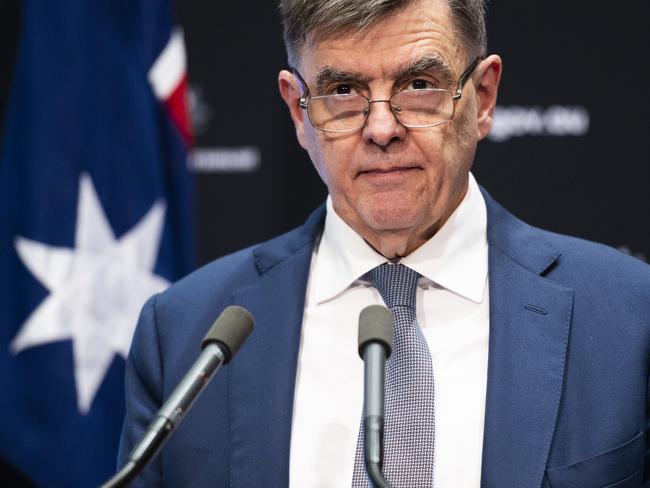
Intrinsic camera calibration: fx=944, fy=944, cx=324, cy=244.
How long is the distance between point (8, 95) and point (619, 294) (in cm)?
195

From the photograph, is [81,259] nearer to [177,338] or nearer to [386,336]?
[177,338]

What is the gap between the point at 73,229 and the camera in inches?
113

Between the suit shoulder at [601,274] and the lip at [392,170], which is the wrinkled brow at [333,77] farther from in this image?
the suit shoulder at [601,274]

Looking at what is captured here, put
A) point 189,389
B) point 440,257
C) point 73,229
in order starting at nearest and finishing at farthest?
1. point 189,389
2. point 440,257
3. point 73,229

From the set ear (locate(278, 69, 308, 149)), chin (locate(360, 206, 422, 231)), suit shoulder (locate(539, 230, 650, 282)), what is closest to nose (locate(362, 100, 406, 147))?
chin (locate(360, 206, 422, 231))

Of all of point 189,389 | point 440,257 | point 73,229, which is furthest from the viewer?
point 73,229

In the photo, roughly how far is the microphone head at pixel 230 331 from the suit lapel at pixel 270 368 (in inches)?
18.4

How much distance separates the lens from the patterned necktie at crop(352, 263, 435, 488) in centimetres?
171

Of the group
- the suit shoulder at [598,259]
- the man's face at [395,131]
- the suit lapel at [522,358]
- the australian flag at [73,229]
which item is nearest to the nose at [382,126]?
the man's face at [395,131]

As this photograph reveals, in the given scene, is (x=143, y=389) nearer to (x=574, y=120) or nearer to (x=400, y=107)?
(x=400, y=107)

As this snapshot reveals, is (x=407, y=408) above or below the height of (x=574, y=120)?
below

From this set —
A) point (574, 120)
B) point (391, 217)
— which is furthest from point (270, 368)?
point (574, 120)

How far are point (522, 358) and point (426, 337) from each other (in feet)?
0.67

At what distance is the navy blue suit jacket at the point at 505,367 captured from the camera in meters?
1.75
